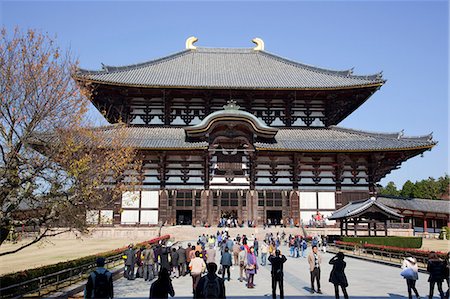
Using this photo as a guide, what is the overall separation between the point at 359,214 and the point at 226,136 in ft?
50.5

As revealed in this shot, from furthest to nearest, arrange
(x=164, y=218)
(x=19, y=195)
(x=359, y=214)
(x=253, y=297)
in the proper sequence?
(x=164, y=218), (x=359, y=214), (x=253, y=297), (x=19, y=195)

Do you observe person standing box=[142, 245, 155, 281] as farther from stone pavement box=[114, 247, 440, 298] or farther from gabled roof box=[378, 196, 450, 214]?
gabled roof box=[378, 196, 450, 214]

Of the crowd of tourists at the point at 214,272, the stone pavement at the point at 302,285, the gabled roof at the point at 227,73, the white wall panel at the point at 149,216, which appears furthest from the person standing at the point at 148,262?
the gabled roof at the point at 227,73

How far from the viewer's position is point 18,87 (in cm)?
1189

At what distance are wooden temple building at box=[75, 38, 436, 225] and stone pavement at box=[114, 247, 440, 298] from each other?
60.5ft

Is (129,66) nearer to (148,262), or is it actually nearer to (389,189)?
(148,262)

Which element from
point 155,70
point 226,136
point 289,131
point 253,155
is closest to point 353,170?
point 289,131

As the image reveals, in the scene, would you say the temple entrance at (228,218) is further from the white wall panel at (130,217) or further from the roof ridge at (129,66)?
the roof ridge at (129,66)

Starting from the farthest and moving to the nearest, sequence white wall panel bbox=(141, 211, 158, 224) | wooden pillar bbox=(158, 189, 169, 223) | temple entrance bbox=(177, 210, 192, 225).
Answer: temple entrance bbox=(177, 210, 192, 225) → white wall panel bbox=(141, 211, 158, 224) → wooden pillar bbox=(158, 189, 169, 223)

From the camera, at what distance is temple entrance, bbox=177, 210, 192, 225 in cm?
3975

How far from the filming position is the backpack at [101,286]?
8.88 metres

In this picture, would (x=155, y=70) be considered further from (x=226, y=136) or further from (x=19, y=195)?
(x=19, y=195)

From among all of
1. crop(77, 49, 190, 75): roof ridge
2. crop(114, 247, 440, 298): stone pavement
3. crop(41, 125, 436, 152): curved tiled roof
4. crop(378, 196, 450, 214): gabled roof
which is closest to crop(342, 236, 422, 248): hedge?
crop(114, 247, 440, 298): stone pavement

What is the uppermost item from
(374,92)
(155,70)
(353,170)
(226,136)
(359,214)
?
(155,70)
